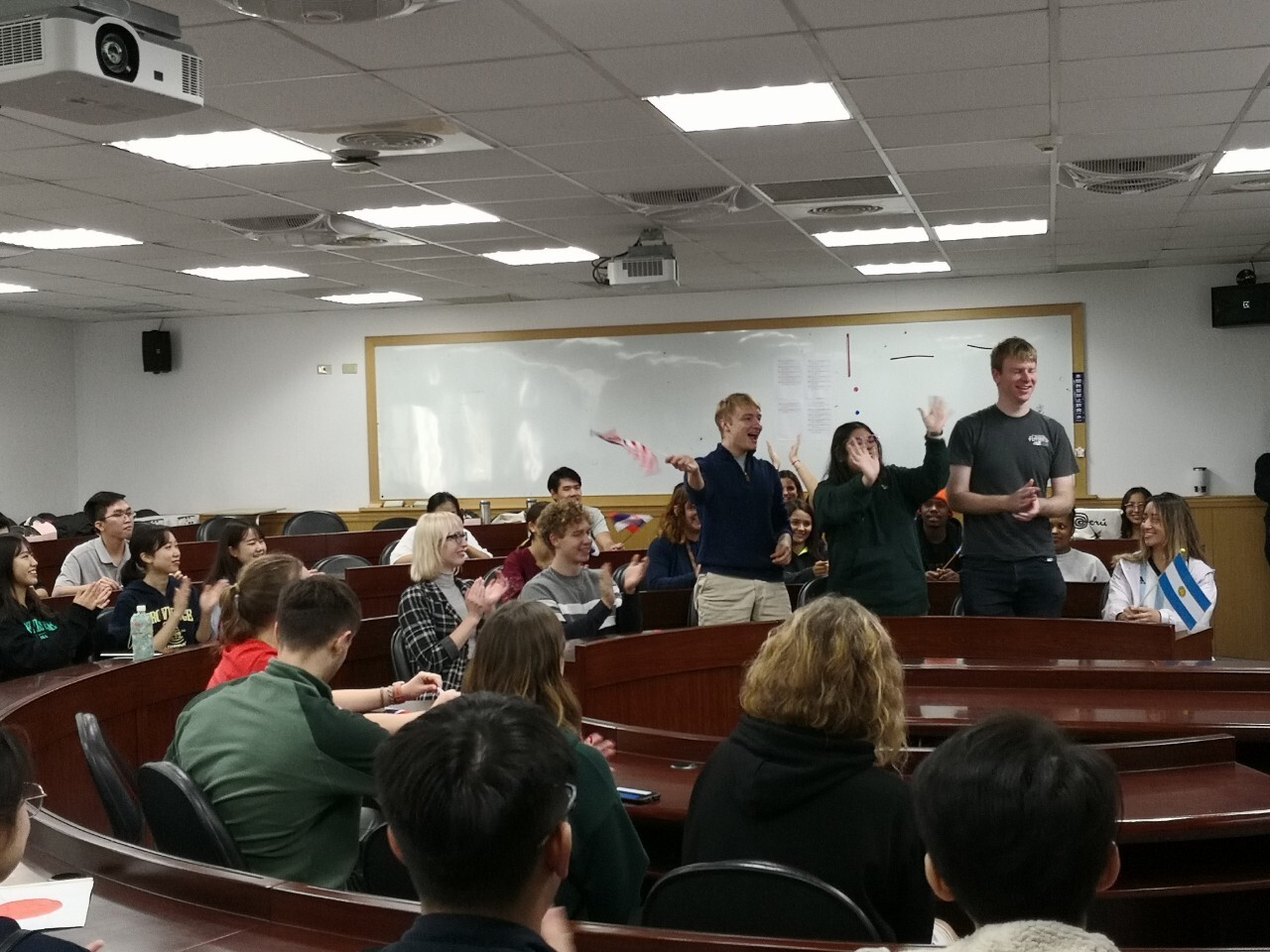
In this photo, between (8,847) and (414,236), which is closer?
(8,847)

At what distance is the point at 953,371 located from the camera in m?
10.4

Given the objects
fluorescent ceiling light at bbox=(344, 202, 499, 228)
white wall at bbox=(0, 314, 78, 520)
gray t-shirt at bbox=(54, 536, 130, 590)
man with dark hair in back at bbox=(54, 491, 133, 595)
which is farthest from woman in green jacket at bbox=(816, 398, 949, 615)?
white wall at bbox=(0, 314, 78, 520)

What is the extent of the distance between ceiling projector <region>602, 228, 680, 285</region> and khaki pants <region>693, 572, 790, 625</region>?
287cm

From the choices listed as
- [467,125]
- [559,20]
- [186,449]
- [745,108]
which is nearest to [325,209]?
[467,125]

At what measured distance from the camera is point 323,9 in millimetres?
3281

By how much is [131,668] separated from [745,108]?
3018 mm

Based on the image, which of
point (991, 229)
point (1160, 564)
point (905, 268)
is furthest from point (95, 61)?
point (905, 268)

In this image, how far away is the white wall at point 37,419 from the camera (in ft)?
38.0

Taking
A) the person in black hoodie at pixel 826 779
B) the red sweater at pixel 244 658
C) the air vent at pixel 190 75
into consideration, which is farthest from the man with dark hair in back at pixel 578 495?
the person in black hoodie at pixel 826 779

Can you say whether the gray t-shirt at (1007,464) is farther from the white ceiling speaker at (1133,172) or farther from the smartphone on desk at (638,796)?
the smartphone on desk at (638,796)

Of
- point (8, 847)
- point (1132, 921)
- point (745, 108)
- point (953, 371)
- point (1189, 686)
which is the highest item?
point (745, 108)

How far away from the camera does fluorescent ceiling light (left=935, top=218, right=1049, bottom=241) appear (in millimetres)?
7762

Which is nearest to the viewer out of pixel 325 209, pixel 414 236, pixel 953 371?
pixel 325 209

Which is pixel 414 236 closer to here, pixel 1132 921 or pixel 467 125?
pixel 467 125
